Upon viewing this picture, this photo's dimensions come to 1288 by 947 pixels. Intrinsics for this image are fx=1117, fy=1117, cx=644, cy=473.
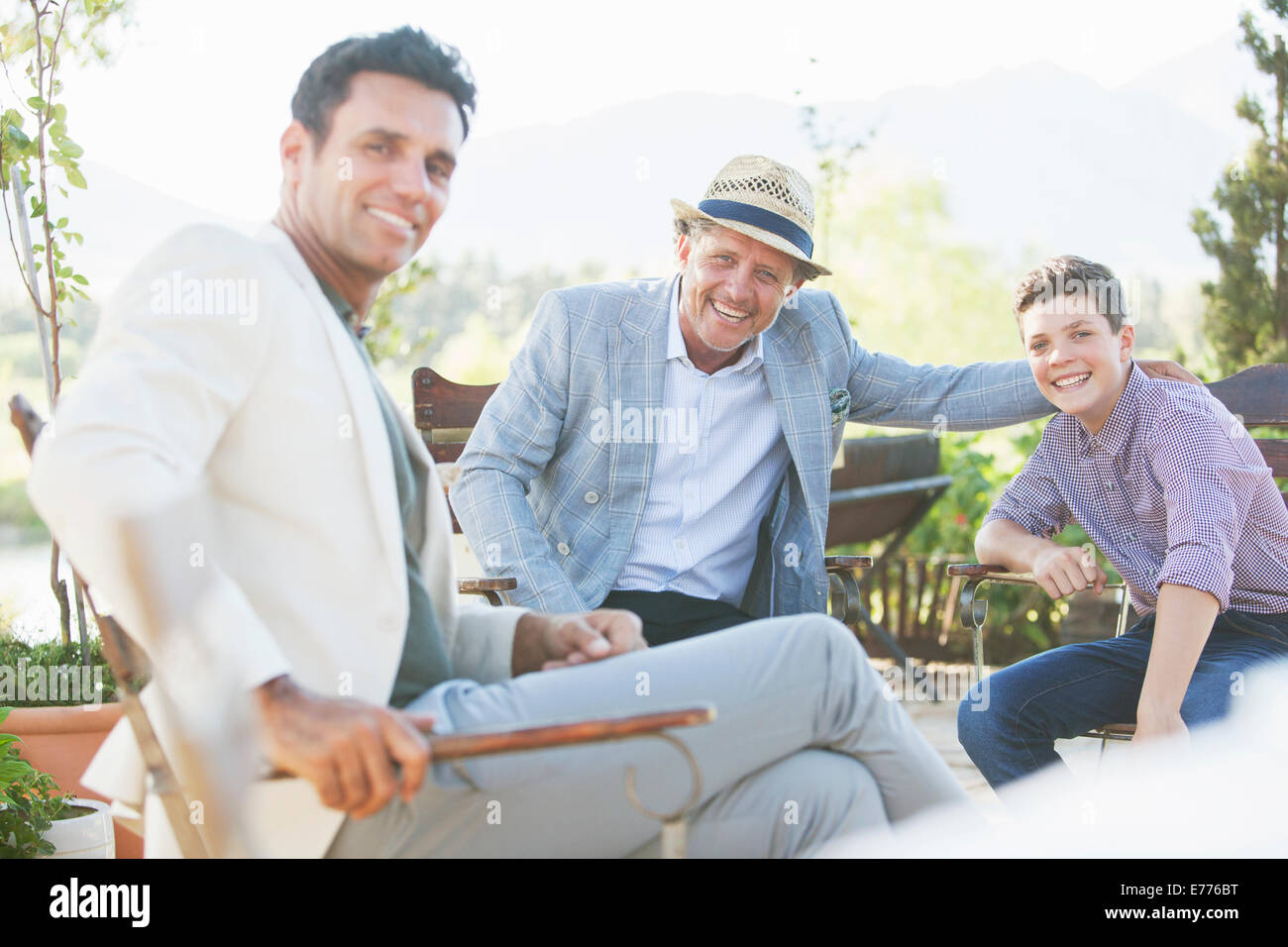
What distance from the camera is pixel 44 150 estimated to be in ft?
9.68

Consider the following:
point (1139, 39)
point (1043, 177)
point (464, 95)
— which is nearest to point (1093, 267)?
point (464, 95)

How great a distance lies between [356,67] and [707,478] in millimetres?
1525

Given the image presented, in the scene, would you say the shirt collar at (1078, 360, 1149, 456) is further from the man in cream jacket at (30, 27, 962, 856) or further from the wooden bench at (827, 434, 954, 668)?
the wooden bench at (827, 434, 954, 668)

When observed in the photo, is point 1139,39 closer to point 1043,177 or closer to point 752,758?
point 752,758

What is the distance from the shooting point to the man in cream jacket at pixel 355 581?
117cm

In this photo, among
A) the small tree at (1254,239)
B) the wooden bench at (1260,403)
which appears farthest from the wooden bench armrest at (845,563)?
the small tree at (1254,239)

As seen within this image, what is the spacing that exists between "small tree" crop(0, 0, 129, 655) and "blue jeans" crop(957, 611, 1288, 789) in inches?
89.5

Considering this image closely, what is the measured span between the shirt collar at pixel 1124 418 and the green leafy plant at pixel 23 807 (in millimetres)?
2400

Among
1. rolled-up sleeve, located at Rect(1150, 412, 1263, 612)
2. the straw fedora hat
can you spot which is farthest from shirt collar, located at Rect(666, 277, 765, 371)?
rolled-up sleeve, located at Rect(1150, 412, 1263, 612)

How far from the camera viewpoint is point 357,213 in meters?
1.52

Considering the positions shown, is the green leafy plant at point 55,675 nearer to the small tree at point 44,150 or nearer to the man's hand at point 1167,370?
the small tree at point 44,150

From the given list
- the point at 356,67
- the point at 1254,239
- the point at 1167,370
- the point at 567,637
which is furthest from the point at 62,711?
the point at 1254,239

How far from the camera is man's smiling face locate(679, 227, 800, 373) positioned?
2.65 metres
